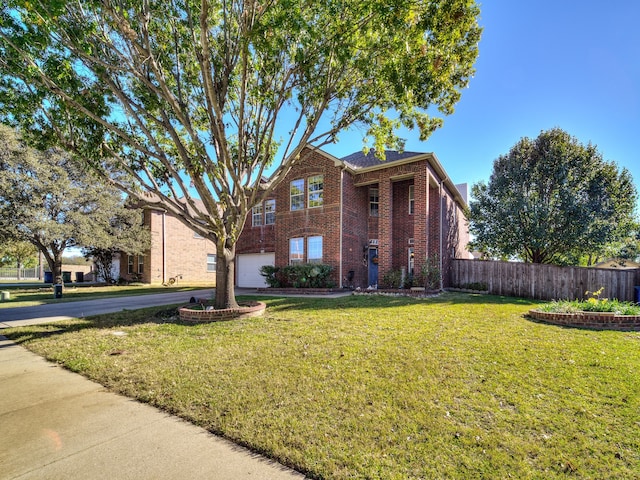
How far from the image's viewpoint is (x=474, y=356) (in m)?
4.70

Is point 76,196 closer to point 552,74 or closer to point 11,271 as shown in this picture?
point 552,74

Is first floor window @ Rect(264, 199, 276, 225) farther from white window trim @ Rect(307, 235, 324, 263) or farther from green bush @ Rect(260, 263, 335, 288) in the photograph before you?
green bush @ Rect(260, 263, 335, 288)

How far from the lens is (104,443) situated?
9.34 feet

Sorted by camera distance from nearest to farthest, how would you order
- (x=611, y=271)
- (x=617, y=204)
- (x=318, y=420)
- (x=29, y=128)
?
1. (x=318, y=420)
2. (x=29, y=128)
3. (x=611, y=271)
4. (x=617, y=204)

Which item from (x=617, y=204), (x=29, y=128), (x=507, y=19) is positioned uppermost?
(x=507, y=19)

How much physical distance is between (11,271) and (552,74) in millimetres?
52891

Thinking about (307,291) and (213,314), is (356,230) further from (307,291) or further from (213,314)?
(213,314)

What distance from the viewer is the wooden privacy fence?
1205 cm

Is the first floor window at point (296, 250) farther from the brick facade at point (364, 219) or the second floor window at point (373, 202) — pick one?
the second floor window at point (373, 202)

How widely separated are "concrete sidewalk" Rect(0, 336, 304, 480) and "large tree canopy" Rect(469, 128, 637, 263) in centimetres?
1692

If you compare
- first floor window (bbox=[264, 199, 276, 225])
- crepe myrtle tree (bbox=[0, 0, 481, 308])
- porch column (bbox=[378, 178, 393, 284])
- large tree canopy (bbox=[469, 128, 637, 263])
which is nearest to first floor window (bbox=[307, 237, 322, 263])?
porch column (bbox=[378, 178, 393, 284])

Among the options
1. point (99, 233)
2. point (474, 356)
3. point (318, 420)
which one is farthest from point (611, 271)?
point (99, 233)

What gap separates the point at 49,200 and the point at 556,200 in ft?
91.2

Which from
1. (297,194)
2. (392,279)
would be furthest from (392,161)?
(392,279)
